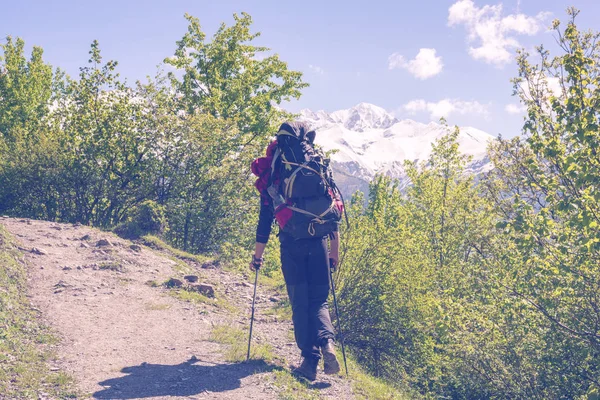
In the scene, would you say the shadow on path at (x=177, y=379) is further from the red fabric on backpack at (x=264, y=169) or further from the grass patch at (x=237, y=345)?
the red fabric on backpack at (x=264, y=169)

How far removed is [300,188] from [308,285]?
3.97 ft

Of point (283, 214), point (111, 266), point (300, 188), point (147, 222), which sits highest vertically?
point (300, 188)

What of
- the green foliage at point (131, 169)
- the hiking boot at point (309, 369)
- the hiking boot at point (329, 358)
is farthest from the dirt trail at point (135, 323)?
the green foliage at point (131, 169)

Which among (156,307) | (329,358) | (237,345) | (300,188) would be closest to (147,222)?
(156,307)

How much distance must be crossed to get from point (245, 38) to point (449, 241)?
52.5 ft

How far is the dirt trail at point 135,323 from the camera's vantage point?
18.0 ft

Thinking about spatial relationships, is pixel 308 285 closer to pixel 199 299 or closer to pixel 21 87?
pixel 199 299

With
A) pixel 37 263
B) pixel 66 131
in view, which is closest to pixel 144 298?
pixel 37 263

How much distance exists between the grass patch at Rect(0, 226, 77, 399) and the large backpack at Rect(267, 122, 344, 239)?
9.64ft

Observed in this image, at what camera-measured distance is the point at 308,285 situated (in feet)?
20.2

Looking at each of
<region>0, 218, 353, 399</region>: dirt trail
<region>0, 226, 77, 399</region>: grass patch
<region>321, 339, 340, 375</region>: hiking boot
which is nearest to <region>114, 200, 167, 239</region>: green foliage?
<region>0, 218, 353, 399</region>: dirt trail

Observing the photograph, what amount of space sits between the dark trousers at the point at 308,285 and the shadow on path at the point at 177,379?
72 cm

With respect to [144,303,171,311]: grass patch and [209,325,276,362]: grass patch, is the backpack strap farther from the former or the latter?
[144,303,171,311]: grass patch

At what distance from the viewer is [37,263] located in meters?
9.70
